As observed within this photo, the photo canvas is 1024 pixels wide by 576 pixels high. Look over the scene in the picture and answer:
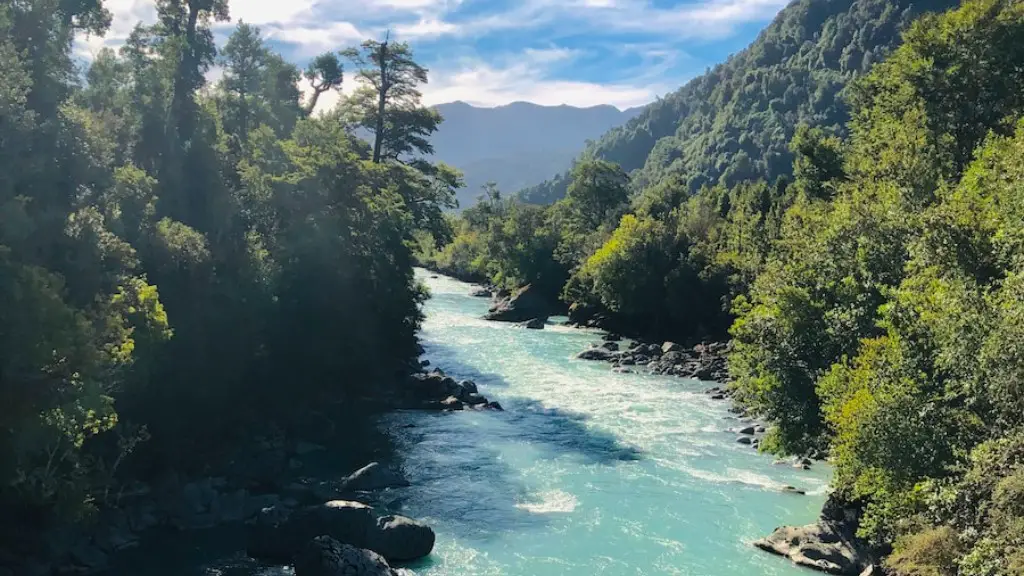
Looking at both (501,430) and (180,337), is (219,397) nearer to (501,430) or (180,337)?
(180,337)

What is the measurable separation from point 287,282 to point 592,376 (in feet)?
71.6

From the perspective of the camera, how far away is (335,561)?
62.0 ft

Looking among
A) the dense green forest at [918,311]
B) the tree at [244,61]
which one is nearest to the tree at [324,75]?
the tree at [244,61]

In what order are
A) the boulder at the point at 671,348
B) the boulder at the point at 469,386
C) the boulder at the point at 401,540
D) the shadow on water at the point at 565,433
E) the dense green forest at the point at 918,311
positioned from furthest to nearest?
the boulder at the point at 671,348
the boulder at the point at 469,386
the shadow on water at the point at 565,433
the boulder at the point at 401,540
the dense green forest at the point at 918,311

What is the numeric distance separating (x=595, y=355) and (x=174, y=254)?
3436cm

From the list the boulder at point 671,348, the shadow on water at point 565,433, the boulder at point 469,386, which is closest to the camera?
the shadow on water at point 565,433

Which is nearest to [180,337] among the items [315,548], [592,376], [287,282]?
[287,282]

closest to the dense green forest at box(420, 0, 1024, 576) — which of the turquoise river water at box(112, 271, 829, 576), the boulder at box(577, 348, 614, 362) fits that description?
the turquoise river water at box(112, 271, 829, 576)

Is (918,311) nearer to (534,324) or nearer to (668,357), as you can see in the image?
(668,357)

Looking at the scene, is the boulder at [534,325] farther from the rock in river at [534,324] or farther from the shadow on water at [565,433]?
the shadow on water at [565,433]

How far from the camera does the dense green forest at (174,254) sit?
16531 millimetres

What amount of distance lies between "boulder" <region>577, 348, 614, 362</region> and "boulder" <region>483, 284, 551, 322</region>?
19732mm

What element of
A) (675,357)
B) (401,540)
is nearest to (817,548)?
(401,540)

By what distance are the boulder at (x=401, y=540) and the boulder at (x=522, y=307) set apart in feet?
172
